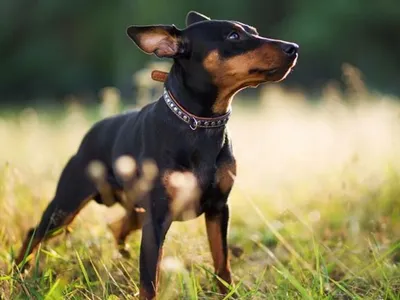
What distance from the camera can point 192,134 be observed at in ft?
13.2

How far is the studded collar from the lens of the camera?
4.03 meters

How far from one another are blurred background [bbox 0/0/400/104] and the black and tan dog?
24912 millimetres

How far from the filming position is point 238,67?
12.9ft

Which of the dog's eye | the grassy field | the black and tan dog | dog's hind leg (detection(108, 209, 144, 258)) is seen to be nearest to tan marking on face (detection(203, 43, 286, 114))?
the black and tan dog

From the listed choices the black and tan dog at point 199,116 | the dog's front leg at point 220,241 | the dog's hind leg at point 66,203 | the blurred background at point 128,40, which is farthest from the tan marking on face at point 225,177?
the blurred background at point 128,40

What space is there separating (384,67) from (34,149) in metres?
26.0

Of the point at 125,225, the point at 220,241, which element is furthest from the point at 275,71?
the point at 125,225

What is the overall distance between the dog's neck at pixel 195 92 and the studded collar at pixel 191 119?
0.03 metres

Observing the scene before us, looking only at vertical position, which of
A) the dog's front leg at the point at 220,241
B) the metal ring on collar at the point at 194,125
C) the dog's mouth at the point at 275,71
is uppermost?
the dog's mouth at the point at 275,71

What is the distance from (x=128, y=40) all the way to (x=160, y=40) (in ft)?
106

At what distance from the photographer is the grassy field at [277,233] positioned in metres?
3.81

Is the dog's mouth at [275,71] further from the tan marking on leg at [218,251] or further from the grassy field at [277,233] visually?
the tan marking on leg at [218,251]

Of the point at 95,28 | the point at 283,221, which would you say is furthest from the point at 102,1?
the point at 283,221

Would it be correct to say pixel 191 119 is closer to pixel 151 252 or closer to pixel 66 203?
pixel 151 252
